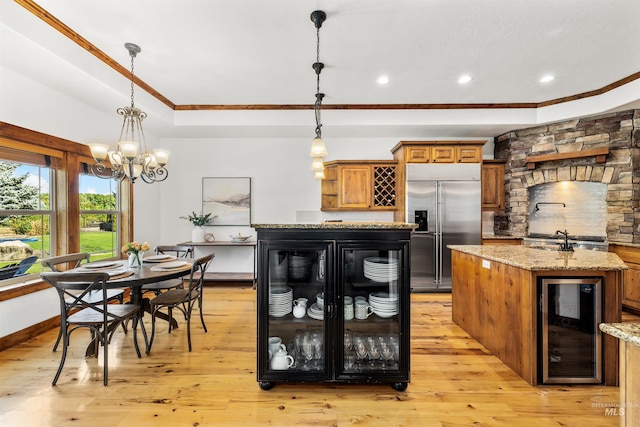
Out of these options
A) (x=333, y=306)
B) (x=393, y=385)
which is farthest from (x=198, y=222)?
(x=393, y=385)

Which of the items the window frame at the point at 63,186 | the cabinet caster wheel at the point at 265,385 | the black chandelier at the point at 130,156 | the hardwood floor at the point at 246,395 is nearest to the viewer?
the hardwood floor at the point at 246,395

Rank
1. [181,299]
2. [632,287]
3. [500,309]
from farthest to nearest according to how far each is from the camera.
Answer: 1. [632,287]
2. [181,299]
3. [500,309]

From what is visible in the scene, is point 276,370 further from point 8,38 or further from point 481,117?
point 481,117

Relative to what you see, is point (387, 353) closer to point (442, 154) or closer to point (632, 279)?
point (442, 154)

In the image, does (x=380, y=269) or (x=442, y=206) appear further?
(x=442, y=206)

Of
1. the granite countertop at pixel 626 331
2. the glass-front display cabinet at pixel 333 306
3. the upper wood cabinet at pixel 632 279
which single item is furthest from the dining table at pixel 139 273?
the upper wood cabinet at pixel 632 279

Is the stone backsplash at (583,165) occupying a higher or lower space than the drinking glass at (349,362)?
higher

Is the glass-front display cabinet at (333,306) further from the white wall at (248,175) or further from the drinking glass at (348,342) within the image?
the white wall at (248,175)

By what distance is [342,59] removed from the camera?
2.85 metres

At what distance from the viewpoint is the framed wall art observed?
4.96m

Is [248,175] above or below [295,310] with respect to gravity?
above

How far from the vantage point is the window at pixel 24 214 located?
2730 mm

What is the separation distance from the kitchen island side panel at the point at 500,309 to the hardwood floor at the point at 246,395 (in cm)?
14

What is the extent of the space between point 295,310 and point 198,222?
132 inches
